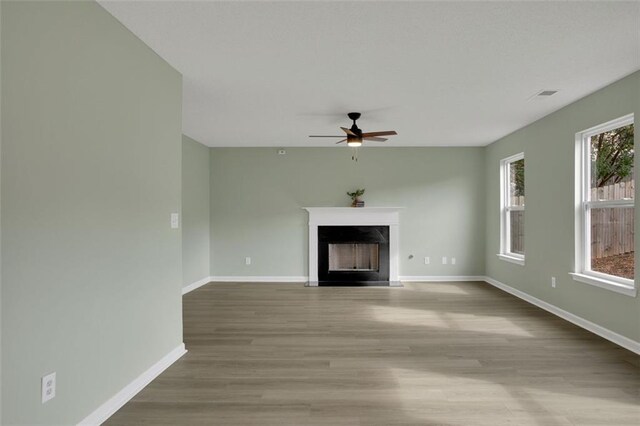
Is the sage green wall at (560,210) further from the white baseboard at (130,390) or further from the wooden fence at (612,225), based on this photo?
the white baseboard at (130,390)

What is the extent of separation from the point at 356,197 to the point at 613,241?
3.74 meters

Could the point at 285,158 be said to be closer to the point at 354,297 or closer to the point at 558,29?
the point at 354,297

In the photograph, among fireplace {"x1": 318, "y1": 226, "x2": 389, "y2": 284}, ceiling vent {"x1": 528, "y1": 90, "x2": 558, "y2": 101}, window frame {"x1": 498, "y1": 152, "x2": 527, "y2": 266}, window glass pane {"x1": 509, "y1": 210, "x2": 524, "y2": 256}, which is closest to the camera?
ceiling vent {"x1": 528, "y1": 90, "x2": 558, "y2": 101}

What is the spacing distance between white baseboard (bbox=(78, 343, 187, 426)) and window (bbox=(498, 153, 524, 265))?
186 inches

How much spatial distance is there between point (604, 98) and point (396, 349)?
3125 mm

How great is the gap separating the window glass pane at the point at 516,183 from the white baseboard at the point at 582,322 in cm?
135

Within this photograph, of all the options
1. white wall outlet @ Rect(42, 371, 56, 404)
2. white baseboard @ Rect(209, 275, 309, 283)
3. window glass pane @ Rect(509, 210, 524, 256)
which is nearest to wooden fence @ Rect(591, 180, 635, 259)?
window glass pane @ Rect(509, 210, 524, 256)

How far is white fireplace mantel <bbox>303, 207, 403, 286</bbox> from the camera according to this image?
21.1 feet

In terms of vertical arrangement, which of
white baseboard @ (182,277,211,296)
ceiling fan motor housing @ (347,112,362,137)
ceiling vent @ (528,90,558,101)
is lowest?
white baseboard @ (182,277,211,296)

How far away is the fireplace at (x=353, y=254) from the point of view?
21.0ft

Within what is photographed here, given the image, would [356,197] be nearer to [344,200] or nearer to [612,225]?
[344,200]

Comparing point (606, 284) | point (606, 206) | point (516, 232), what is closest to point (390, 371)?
point (606, 284)

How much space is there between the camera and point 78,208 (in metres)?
1.94

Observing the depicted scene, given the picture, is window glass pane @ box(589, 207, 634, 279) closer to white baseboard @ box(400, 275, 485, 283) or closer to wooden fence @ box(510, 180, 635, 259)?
wooden fence @ box(510, 180, 635, 259)
